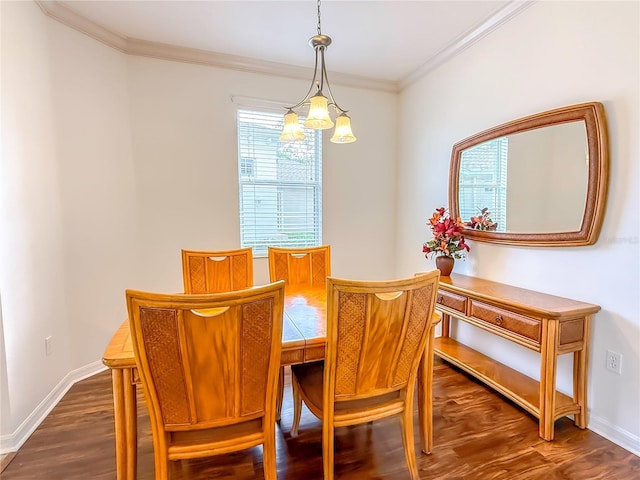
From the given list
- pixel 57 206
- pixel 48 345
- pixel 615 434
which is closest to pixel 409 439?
pixel 615 434

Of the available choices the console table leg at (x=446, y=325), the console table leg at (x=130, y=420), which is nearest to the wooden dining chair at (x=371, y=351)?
the console table leg at (x=130, y=420)

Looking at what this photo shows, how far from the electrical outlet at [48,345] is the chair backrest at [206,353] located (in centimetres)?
156

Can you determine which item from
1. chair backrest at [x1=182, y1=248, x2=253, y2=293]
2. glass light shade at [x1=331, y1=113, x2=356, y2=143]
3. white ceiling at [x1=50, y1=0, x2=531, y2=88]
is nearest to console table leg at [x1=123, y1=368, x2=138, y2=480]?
chair backrest at [x1=182, y1=248, x2=253, y2=293]

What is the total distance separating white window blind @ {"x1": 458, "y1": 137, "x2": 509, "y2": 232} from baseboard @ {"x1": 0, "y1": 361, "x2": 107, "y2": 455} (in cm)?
321

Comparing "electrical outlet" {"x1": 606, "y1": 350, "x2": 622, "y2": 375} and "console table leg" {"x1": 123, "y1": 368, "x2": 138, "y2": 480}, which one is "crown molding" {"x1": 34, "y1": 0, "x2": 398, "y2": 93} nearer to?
"console table leg" {"x1": 123, "y1": 368, "x2": 138, "y2": 480}

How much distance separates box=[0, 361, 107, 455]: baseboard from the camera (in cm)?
176

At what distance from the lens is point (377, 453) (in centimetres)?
173

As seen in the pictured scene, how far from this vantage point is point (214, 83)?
299 centimetres

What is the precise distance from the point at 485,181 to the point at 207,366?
234cm

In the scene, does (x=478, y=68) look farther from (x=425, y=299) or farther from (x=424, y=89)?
(x=425, y=299)

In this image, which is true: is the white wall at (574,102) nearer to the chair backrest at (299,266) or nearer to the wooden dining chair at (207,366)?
the chair backrest at (299,266)

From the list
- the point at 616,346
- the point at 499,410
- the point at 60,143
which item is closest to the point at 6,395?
the point at 60,143

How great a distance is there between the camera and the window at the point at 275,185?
3180 millimetres

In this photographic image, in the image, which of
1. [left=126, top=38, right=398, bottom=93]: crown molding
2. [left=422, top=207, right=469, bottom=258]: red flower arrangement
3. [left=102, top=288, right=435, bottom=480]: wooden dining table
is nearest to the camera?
[left=102, top=288, right=435, bottom=480]: wooden dining table
